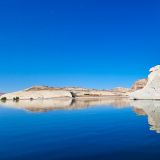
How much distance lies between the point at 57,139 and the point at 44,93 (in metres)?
110

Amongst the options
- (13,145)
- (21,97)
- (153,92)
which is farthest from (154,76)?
(21,97)

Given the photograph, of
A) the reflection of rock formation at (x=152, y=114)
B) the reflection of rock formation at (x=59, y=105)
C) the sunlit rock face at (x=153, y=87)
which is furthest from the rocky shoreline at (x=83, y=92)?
the reflection of rock formation at (x=152, y=114)

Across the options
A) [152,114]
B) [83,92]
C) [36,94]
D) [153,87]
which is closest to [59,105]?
[153,87]

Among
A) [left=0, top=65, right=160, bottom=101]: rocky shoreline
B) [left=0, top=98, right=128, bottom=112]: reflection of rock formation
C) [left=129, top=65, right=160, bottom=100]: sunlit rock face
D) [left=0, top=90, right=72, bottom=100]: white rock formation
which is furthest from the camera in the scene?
[left=0, top=90, right=72, bottom=100]: white rock formation

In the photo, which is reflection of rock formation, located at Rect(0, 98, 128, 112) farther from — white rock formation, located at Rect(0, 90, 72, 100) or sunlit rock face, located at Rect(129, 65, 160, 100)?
white rock formation, located at Rect(0, 90, 72, 100)

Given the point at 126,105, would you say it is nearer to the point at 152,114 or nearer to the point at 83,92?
the point at 152,114

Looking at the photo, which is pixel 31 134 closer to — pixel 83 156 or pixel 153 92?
pixel 83 156

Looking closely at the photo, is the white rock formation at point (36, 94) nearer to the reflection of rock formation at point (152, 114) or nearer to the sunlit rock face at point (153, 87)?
the sunlit rock face at point (153, 87)

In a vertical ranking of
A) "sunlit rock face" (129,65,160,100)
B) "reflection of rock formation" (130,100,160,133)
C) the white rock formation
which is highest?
the white rock formation

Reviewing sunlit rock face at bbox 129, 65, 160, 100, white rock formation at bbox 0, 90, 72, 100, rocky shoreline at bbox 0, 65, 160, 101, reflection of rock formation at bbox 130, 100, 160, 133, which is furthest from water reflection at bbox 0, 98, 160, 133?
white rock formation at bbox 0, 90, 72, 100

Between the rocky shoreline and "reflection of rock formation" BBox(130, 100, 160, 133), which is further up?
the rocky shoreline

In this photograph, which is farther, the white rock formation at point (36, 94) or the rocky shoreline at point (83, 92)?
the white rock formation at point (36, 94)

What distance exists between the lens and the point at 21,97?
118m

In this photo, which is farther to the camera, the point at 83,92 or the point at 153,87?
the point at 83,92
